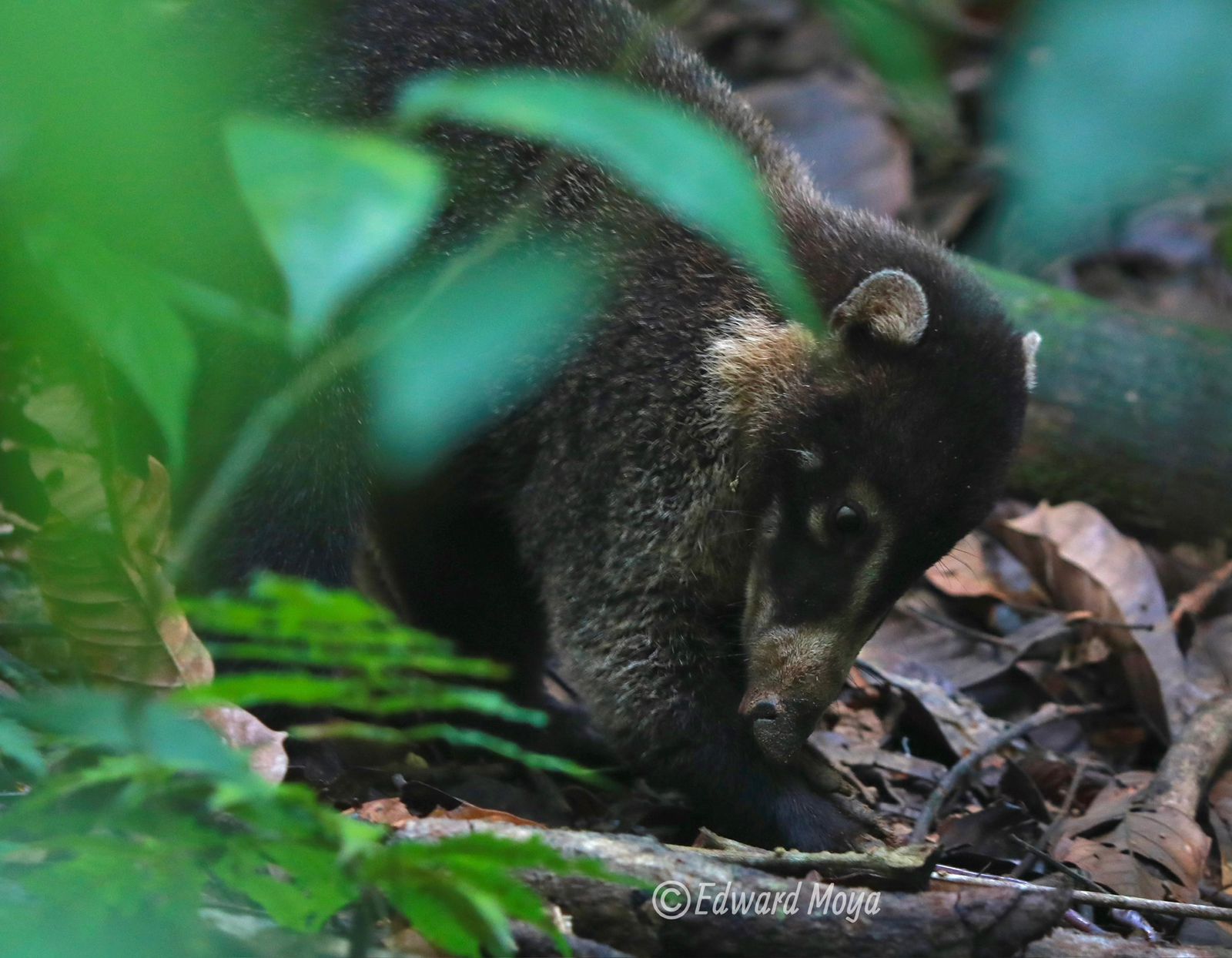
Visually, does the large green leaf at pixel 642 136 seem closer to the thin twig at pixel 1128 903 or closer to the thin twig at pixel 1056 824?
the thin twig at pixel 1128 903

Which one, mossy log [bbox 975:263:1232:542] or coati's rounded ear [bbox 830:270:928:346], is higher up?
coati's rounded ear [bbox 830:270:928:346]

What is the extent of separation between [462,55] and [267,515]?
1.74 meters

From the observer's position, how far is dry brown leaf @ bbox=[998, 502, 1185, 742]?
5.72 metres

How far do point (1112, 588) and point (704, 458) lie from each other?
254 centimetres

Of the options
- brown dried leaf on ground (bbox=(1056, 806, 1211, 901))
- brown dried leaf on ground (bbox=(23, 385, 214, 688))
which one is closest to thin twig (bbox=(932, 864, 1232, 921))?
brown dried leaf on ground (bbox=(1056, 806, 1211, 901))

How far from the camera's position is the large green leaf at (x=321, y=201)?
1.37 m

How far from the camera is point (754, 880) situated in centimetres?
321

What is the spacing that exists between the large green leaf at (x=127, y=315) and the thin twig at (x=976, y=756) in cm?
321

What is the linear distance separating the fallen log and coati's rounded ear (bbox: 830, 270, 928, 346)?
6.03 feet

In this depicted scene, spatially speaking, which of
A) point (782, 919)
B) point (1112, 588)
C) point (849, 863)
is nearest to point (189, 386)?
point (782, 919)

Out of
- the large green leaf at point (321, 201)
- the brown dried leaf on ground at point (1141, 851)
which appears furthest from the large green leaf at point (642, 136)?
the brown dried leaf on ground at point (1141, 851)

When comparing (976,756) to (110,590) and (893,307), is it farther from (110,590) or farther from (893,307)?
(110,590)

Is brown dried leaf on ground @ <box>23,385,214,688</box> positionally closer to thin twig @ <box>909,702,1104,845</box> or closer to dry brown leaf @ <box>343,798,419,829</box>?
dry brown leaf @ <box>343,798,419,829</box>

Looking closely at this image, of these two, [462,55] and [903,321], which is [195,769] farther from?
[462,55]
